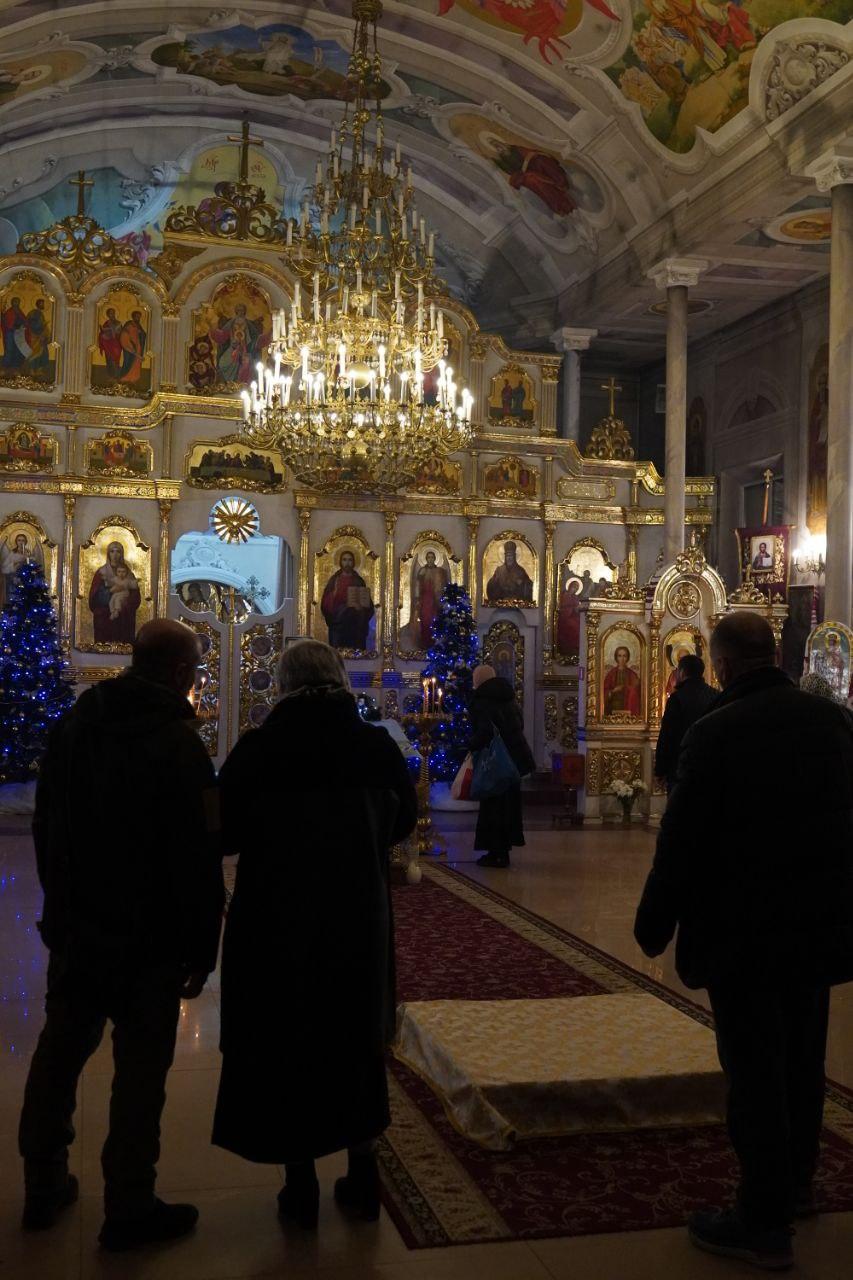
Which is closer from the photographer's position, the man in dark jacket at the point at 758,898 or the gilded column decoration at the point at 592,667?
the man in dark jacket at the point at 758,898

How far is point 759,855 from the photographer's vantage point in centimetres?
366

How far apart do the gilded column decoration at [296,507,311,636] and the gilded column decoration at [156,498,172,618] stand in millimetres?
1742

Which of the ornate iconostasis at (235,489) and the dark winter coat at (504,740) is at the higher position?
the ornate iconostasis at (235,489)

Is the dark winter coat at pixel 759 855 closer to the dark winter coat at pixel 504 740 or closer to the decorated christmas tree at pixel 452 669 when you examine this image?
the dark winter coat at pixel 504 740

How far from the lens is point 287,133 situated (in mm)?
20719

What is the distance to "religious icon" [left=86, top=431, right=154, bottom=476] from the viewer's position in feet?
56.0

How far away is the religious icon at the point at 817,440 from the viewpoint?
18234mm

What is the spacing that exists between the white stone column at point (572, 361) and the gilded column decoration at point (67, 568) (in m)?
8.25

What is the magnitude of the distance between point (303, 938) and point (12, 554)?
14033 millimetres

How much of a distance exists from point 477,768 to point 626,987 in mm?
3939

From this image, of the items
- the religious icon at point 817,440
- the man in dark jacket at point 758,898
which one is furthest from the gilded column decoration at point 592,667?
the man in dark jacket at point 758,898

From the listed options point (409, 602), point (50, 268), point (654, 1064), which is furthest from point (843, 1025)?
point (50, 268)

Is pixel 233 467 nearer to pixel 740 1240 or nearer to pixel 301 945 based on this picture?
pixel 301 945

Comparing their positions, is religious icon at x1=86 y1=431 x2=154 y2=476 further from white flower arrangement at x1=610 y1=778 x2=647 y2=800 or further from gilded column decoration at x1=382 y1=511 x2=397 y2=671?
white flower arrangement at x1=610 y1=778 x2=647 y2=800
